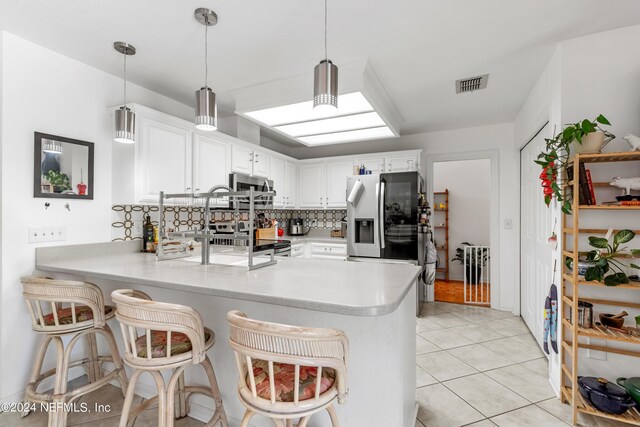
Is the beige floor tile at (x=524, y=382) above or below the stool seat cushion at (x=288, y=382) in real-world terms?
below

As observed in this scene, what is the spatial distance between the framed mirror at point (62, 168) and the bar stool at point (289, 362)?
2.00 metres

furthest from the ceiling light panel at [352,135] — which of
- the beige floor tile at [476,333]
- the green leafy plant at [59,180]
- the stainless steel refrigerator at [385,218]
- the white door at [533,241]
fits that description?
the beige floor tile at [476,333]

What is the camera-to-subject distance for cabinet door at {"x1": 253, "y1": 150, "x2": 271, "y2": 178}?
387 centimetres

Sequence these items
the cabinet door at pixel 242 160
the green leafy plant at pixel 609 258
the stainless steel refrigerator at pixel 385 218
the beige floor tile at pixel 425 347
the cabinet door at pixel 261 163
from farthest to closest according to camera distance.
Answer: the cabinet door at pixel 261 163 < the stainless steel refrigerator at pixel 385 218 < the cabinet door at pixel 242 160 < the beige floor tile at pixel 425 347 < the green leafy plant at pixel 609 258

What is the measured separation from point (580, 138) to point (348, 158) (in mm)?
2916

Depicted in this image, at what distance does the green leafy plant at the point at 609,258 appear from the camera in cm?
176

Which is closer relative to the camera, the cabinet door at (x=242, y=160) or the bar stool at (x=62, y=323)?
the bar stool at (x=62, y=323)

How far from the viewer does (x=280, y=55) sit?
2.30 m

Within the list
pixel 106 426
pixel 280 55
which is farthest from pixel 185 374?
pixel 280 55

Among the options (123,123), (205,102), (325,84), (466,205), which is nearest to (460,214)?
(466,205)

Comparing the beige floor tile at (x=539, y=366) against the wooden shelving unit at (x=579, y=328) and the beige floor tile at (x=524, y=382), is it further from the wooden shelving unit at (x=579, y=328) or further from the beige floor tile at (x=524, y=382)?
the wooden shelving unit at (x=579, y=328)

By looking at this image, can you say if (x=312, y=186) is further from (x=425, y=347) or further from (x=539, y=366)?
(x=539, y=366)

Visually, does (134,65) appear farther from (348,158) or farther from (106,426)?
(348,158)

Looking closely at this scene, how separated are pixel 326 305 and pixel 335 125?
2137mm
